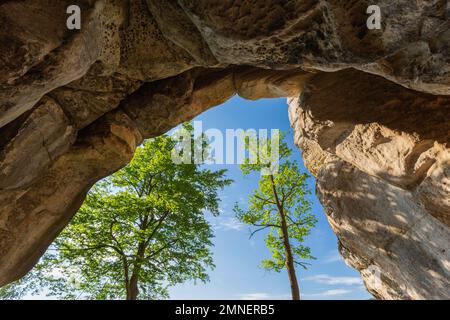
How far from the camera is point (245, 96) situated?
776 cm

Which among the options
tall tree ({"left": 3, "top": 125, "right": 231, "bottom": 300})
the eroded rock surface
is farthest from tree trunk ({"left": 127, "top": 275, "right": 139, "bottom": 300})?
the eroded rock surface

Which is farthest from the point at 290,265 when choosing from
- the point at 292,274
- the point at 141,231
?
the point at 141,231

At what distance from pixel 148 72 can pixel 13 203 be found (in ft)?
13.5

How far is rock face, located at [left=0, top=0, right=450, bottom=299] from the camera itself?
3848mm

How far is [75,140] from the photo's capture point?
684 cm

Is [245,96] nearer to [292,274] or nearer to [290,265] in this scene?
[290,265]

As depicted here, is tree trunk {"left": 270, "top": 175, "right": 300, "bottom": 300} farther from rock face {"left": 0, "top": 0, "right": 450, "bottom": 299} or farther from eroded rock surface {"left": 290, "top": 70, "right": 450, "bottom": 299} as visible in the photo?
rock face {"left": 0, "top": 0, "right": 450, "bottom": 299}

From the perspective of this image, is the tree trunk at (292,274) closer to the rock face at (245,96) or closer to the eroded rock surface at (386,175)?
the eroded rock surface at (386,175)

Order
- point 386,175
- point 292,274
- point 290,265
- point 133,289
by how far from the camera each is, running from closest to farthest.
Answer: point 386,175 → point 133,289 → point 292,274 → point 290,265

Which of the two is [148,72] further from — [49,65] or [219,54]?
[49,65]

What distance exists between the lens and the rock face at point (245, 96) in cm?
385
